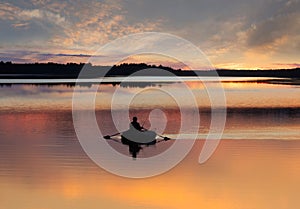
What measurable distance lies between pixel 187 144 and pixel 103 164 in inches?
202

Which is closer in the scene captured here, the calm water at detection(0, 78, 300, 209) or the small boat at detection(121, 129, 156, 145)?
the calm water at detection(0, 78, 300, 209)

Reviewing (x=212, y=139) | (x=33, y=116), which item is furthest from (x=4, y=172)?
(x=33, y=116)

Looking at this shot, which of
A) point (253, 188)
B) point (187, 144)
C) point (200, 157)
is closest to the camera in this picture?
point (253, 188)

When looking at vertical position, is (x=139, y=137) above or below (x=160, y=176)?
above

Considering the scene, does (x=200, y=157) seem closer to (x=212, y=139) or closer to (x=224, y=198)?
(x=212, y=139)

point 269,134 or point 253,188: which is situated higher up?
point 269,134

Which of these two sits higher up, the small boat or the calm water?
the small boat

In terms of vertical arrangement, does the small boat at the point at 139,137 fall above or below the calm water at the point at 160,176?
above

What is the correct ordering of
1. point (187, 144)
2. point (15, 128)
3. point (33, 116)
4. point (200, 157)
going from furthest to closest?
point (33, 116) < point (15, 128) < point (187, 144) < point (200, 157)

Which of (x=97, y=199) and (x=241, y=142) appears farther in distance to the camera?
(x=241, y=142)

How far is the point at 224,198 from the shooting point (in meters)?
13.0

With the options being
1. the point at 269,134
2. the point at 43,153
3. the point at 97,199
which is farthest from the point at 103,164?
the point at 269,134

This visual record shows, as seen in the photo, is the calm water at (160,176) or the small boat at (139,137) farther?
the small boat at (139,137)

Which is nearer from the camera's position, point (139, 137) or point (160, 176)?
point (160, 176)
